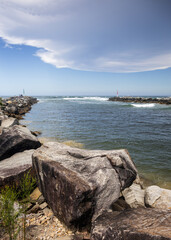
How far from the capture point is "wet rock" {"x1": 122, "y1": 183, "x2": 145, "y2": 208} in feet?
15.8

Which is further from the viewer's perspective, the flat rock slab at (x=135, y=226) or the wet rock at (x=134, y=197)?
the wet rock at (x=134, y=197)

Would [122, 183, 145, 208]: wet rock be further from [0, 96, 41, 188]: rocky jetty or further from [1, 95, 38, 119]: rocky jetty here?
[1, 95, 38, 119]: rocky jetty

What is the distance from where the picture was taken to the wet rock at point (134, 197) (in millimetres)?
4824

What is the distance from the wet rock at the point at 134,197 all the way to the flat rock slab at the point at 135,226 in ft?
5.94

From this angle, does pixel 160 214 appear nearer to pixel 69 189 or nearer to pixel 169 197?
pixel 69 189

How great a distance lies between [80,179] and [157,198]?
2.73 metres

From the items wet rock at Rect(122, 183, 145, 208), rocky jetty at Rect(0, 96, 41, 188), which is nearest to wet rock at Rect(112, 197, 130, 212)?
wet rock at Rect(122, 183, 145, 208)

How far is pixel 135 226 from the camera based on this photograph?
2.64 metres

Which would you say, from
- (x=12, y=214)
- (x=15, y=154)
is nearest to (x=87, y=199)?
(x=12, y=214)

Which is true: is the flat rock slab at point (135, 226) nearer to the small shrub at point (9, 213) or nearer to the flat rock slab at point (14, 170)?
the small shrub at point (9, 213)

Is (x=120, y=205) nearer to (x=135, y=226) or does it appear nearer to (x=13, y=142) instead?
(x=135, y=226)

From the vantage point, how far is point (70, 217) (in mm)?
3541

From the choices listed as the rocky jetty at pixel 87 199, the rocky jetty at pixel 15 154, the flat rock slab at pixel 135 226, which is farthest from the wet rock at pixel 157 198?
the rocky jetty at pixel 15 154

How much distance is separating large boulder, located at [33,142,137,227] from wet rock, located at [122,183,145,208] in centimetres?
49
